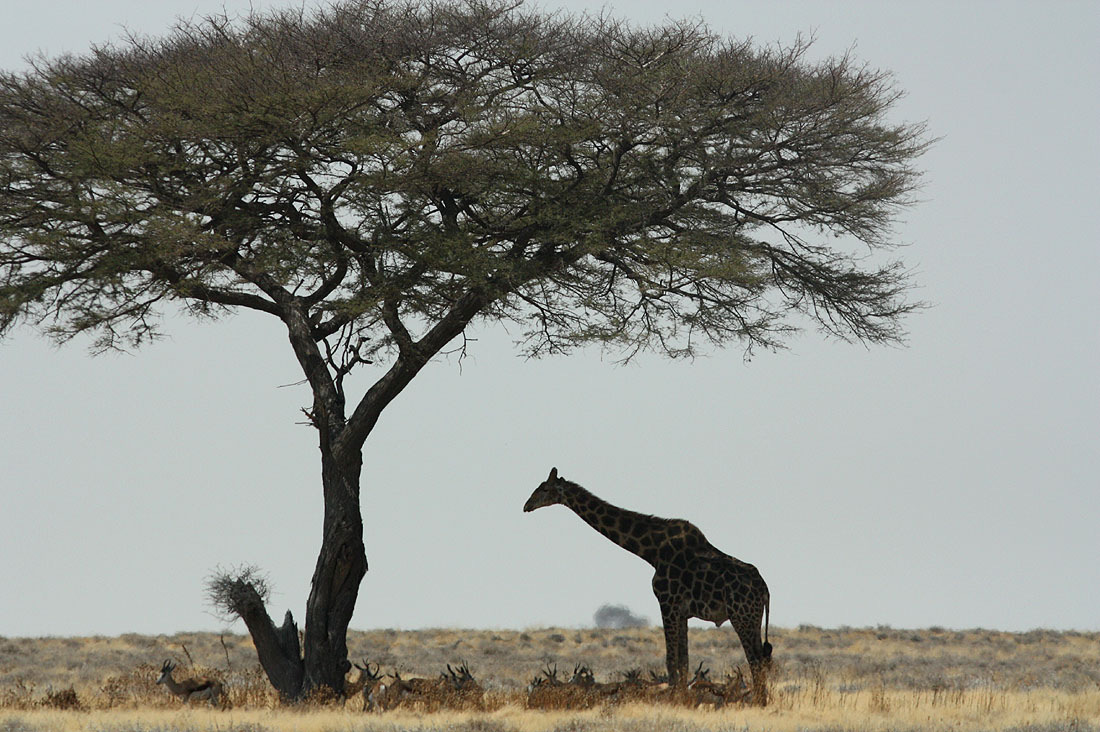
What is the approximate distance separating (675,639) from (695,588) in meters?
0.69

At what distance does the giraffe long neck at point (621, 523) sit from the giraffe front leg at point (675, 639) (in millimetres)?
684

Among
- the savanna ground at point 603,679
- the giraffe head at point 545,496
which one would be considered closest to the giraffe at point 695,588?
the savanna ground at point 603,679

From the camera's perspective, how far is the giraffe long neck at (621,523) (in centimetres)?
1600

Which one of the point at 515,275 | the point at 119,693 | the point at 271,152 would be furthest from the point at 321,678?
the point at 271,152

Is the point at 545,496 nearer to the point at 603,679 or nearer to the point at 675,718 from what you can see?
the point at 675,718

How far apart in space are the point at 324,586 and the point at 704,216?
25.0 feet

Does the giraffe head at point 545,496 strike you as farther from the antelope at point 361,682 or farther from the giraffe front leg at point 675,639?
the antelope at point 361,682

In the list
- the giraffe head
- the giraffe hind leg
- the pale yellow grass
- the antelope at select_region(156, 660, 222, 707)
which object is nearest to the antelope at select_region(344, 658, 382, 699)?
the pale yellow grass

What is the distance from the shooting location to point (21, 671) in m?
24.5

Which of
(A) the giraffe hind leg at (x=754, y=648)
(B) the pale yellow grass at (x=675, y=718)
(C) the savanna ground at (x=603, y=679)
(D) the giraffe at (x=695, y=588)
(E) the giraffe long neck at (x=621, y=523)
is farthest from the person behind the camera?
(E) the giraffe long neck at (x=621, y=523)

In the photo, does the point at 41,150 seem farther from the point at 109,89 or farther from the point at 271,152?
the point at 271,152

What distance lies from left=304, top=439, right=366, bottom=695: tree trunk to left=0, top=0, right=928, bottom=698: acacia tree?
33 mm

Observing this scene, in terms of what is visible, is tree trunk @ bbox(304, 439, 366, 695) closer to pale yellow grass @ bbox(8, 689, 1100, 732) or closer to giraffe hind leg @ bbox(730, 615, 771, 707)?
pale yellow grass @ bbox(8, 689, 1100, 732)

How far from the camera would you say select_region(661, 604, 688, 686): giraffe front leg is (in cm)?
1531
